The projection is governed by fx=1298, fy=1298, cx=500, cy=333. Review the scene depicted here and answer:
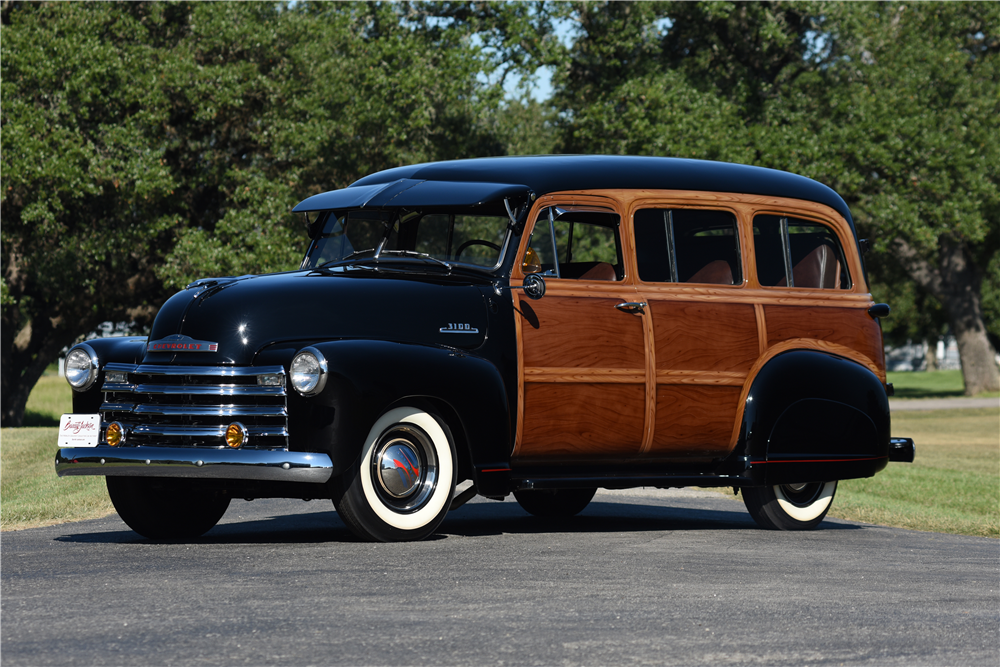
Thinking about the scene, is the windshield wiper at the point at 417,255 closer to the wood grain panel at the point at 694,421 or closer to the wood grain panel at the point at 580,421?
the wood grain panel at the point at 580,421

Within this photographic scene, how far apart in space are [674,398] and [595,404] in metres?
0.72

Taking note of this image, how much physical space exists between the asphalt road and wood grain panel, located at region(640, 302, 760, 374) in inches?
48.7

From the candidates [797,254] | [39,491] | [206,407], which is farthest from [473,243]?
[39,491]

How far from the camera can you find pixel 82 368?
27.0ft

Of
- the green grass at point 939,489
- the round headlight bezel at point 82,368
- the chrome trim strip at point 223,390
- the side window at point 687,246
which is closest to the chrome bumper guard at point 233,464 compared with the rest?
the chrome trim strip at point 223,390

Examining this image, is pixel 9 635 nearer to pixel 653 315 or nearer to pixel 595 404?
pixel 595 404

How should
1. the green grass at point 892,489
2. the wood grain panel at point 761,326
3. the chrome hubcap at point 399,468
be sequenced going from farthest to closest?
the green grass at point 892,489 < the wood grain panel at point 761,326 < the chrome hubcap at point 399,468

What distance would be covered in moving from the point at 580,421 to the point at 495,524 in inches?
63.0

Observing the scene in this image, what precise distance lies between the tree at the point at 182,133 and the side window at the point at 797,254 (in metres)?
15.6

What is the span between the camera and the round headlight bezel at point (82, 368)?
8.16 m

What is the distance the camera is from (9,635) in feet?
16.6

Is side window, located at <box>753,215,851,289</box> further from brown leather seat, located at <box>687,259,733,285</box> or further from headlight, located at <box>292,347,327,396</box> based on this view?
headlight, located at <box>292,347,327,396</box>

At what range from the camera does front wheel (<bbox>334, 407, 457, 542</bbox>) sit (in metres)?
7.55

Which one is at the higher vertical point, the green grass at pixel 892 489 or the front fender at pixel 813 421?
the front fender at pixel 813 421
